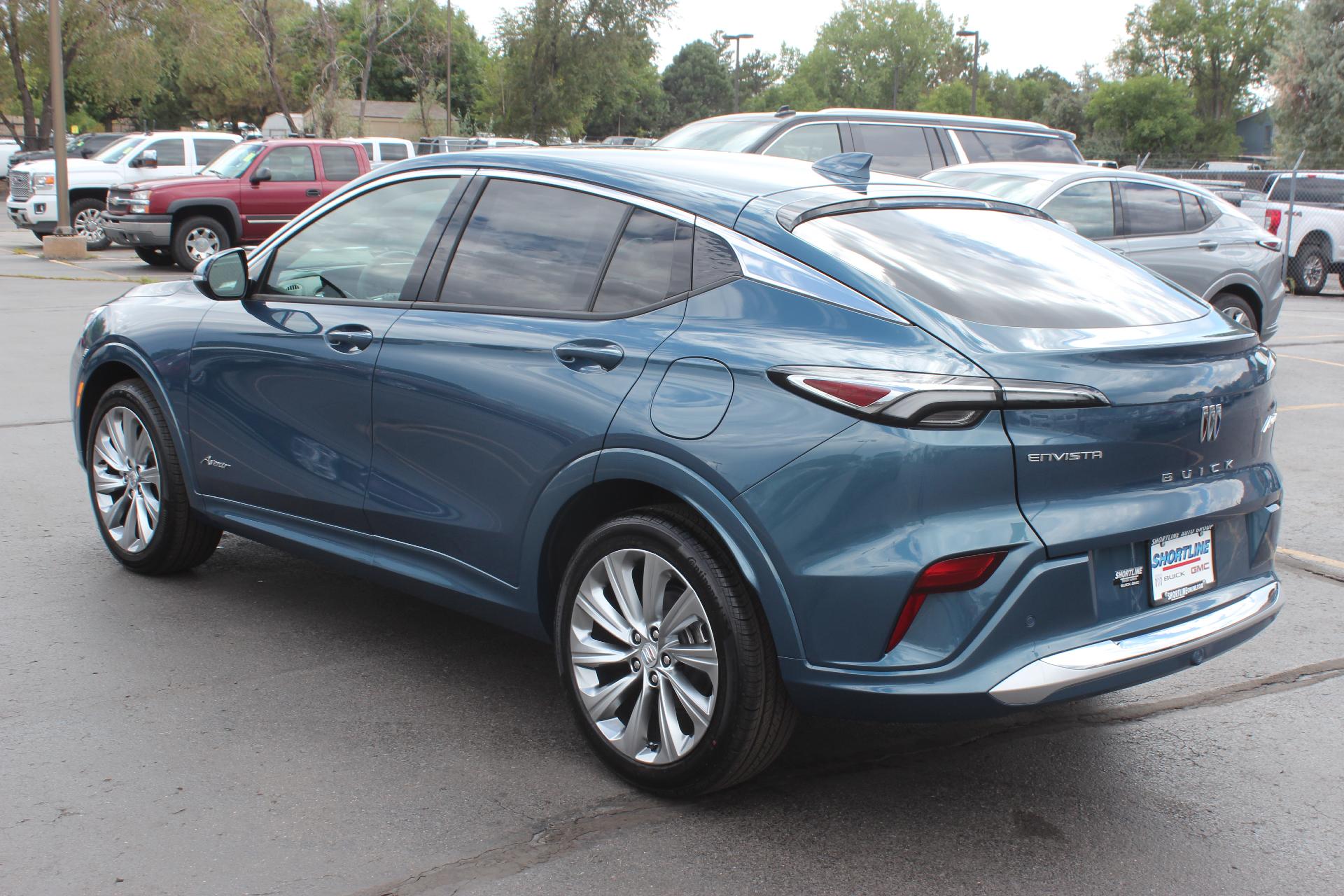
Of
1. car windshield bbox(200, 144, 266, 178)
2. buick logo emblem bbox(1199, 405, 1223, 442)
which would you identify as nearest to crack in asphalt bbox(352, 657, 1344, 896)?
buick logo emblem bbox(1199, 405, 1223, 442)

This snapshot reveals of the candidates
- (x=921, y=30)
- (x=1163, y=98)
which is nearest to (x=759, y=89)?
(x=921, y=30)

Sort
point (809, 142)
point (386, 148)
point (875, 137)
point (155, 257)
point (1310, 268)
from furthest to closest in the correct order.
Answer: point (386, 148)
point (1310, 268)
point (155, 257)
point (875, 137)
point (809, 142)

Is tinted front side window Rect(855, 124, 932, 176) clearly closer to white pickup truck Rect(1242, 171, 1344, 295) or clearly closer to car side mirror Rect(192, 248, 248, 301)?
car side mirror Rect(192, 248, 248, 301)

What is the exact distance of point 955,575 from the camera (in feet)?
9.80

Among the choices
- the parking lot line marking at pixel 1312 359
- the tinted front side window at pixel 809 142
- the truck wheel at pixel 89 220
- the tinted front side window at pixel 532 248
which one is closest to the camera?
the tinted front side window at pixel 532 248

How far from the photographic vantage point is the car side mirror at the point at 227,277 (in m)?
4.80

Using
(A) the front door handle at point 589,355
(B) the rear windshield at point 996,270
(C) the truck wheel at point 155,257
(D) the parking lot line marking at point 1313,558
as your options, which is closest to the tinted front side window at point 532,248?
(A) the front door handle at point 589,355

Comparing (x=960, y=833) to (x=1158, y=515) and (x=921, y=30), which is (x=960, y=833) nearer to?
(x=1158, y=515)

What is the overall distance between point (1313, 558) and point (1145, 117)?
7532 cm

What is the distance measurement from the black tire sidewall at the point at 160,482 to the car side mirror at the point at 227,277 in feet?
2.03

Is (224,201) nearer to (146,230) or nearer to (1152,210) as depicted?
(146,230)

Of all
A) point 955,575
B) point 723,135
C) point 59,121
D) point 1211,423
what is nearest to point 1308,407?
point 723,135

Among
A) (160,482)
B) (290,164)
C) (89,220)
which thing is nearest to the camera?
(160,482)

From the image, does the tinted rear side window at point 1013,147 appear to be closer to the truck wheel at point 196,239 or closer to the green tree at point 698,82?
the truck wheel at point 196,239
